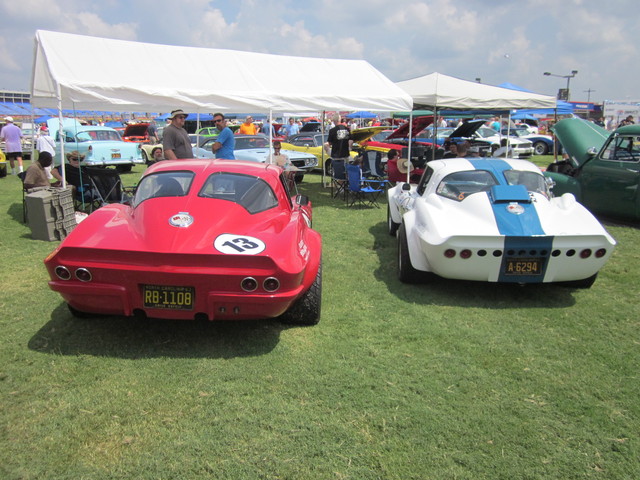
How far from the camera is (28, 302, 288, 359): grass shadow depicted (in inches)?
143

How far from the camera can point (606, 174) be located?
8352 mm

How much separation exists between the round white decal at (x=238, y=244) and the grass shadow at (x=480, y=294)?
199cm

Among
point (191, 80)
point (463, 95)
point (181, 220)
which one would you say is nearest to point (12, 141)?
point (191, 80)

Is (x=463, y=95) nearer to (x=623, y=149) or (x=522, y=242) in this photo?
(x=623, y=149)

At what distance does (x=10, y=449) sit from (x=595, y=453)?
3131 mm

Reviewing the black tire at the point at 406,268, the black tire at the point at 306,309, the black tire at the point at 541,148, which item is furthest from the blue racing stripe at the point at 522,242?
the black tire at the point at 541,148

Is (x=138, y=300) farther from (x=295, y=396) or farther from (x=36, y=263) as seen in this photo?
(x=36, y=263)

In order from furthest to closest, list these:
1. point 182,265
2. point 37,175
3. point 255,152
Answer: point 255,152 → point 37,175 → point 182,265

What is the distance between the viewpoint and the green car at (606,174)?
805 centimetres

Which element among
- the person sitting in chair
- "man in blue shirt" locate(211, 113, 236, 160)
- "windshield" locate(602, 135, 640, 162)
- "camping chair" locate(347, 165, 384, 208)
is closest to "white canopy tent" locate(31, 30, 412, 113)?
"man in blue shirt" locate(211, 113, 236, 160)

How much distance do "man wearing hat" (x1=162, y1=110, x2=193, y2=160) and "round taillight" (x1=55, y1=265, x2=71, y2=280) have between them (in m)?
4.83

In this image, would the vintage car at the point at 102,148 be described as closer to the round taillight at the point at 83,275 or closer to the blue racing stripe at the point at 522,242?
the round taillight at the point at 83,275

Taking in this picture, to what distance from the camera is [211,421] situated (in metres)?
2.82

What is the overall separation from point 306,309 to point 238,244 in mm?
986
